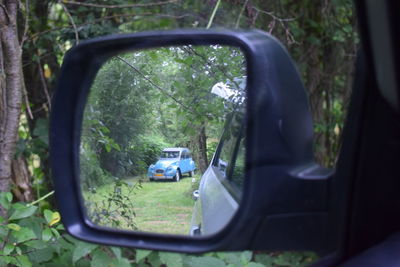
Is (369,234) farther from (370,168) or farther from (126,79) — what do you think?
(126,79)

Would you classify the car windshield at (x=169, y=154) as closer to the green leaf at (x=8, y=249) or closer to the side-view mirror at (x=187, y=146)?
the side-view mirror at (x=187, y=146)

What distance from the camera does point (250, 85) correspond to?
1131 mm

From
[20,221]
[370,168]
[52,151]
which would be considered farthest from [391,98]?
[20,221]

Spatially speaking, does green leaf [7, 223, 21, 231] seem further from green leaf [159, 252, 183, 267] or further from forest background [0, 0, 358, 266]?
green leaf [159, 252, 183, 267]

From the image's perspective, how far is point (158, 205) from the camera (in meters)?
1.50

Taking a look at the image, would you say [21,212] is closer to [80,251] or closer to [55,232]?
[55,232]

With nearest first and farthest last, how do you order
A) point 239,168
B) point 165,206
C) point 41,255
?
1. point 239,168
2. point 165,206
3. point 41,255

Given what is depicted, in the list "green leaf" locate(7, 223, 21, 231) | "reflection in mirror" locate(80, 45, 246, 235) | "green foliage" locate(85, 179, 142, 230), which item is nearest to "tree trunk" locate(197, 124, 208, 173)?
"reflection in mirror" locate(80, 45, 246, 235)

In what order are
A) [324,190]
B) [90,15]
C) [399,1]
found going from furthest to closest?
[90,15]
[324,190]
[399,1]

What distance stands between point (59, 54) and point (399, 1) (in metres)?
3.29

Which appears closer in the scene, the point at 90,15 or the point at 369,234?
the point at 369,234

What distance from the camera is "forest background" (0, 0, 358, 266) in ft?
8.11

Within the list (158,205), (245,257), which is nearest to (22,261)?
(245,257)

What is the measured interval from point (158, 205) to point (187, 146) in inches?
9.5
